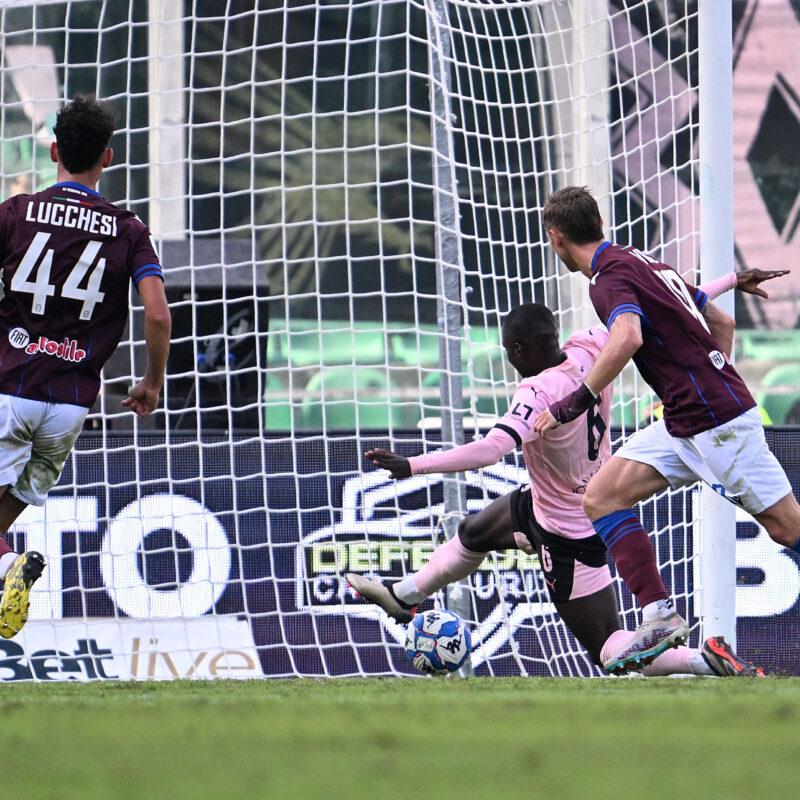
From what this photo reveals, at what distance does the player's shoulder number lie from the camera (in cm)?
401

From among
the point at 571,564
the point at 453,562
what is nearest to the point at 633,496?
the point at 571,564

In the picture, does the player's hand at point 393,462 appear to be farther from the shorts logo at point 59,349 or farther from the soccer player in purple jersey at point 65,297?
the shorts logo at point 59,349

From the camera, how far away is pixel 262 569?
5.94m

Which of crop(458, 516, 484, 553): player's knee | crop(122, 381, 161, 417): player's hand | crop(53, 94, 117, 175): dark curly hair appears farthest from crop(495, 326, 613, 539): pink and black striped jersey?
crop(53, 94, 117, 175): dark curly hair

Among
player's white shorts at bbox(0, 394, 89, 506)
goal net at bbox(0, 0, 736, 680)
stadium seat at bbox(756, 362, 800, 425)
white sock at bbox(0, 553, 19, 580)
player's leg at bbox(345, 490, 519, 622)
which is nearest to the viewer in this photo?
white sock at bbox(0, 553, 19, 580)

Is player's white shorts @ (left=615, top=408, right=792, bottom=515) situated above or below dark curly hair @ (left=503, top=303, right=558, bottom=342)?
below

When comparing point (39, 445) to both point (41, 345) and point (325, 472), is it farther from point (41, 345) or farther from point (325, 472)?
point (325, 472)

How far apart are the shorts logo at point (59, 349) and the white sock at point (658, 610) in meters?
1.94

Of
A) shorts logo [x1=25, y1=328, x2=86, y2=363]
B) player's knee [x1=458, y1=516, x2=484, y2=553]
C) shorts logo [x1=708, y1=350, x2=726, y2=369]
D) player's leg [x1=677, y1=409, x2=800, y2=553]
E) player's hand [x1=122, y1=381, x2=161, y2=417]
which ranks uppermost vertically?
shorts logo [x1=25, y1=328, x2=86, y2=363]

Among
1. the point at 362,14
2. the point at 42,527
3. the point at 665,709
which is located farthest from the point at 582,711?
the point at 362,14

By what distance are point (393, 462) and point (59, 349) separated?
1.10 metres

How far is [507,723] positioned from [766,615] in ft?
12.7

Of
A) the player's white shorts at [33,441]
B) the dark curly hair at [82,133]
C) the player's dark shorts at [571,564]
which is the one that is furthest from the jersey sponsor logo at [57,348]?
the player's dark shorts at [571,564]

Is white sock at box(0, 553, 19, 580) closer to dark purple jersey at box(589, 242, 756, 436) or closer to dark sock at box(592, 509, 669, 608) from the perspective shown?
dark sock at box(592, 509, 669, 608)
